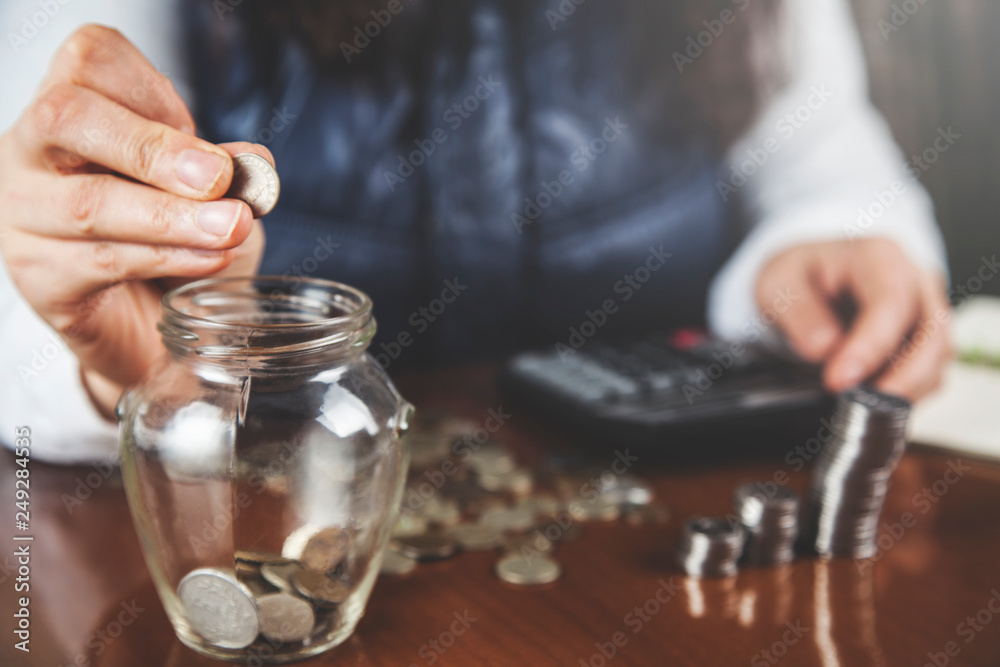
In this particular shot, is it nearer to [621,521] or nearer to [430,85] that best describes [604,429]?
[621,521]

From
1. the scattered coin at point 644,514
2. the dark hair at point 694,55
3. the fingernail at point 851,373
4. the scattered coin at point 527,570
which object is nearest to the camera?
the scattered coin at point 527,570

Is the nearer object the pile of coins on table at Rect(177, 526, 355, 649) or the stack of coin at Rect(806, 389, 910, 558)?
the pile of coins on table at Rect(177, 526, 355, 649)

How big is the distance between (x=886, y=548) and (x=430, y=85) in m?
0.90

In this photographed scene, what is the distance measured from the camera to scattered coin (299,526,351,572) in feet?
1.53

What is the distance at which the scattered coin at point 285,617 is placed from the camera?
0.46 meters

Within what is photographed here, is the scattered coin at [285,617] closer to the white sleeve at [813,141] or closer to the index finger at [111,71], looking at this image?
the index finger at [111,71]

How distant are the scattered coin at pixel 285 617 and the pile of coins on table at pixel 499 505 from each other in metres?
0.13

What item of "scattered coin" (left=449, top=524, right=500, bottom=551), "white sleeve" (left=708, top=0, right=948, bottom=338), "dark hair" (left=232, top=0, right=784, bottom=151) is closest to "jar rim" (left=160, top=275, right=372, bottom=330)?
"scattered coin" (left=449, top=524, right=500, bottom=551)

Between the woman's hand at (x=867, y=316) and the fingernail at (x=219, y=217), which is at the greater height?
the fingernail at (x=219, y=217)

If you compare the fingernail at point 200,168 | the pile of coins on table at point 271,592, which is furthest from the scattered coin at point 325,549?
the fingernail at point 200,168

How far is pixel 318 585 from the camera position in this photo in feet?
1.55

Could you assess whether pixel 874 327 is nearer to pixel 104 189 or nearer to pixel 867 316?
pixel 867 316

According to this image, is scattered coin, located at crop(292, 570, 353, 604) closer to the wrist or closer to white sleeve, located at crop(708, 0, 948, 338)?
the wrist

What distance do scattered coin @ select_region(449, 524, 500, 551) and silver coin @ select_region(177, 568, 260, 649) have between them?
0.21 meters
